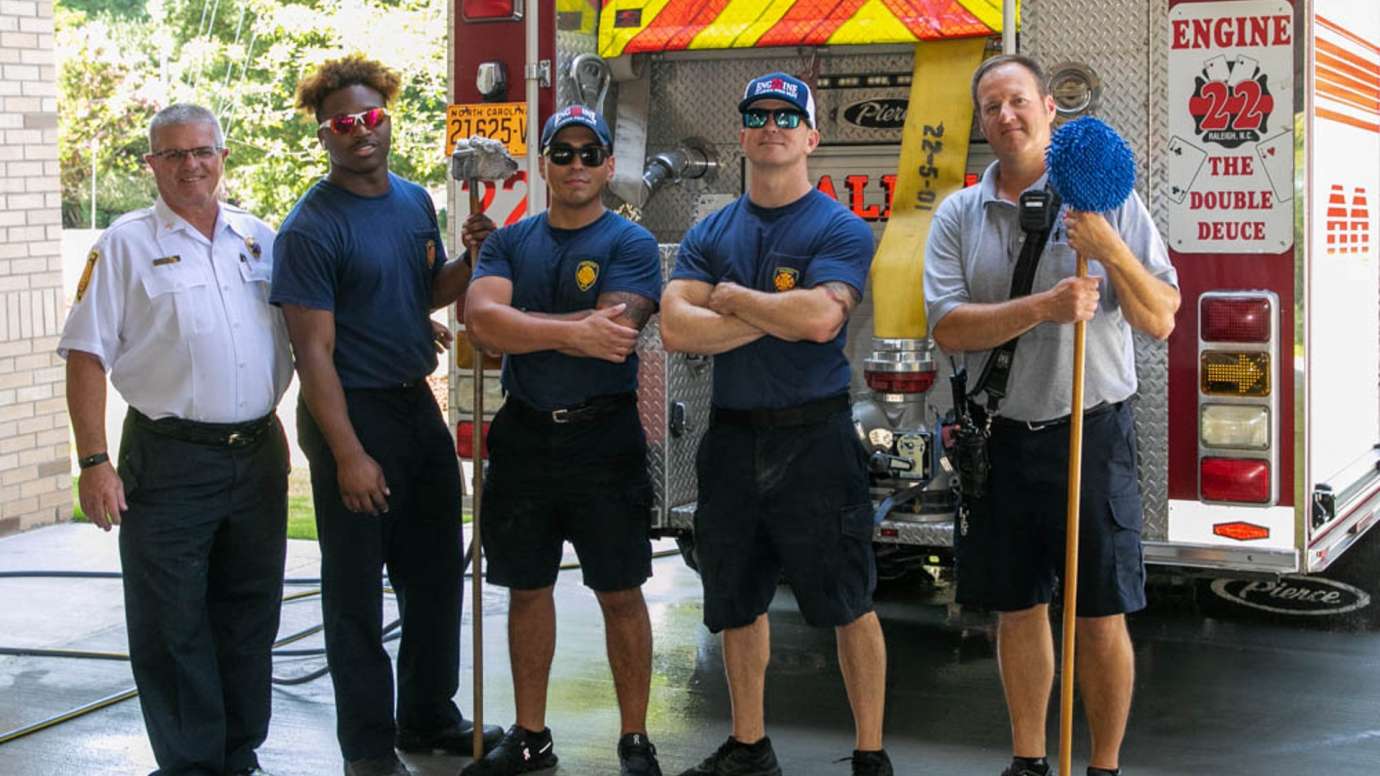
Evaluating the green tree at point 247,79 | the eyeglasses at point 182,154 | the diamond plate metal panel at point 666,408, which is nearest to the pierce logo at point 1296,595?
the diamond plate metal panel at point 666,408

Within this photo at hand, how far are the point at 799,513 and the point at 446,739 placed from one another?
4.77 feet

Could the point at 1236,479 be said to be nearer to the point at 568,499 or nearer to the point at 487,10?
the point at 568,499

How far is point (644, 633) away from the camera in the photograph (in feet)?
16.6

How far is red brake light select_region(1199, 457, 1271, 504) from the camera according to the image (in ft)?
16.8

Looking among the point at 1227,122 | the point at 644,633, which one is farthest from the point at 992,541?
the point at 1227,122

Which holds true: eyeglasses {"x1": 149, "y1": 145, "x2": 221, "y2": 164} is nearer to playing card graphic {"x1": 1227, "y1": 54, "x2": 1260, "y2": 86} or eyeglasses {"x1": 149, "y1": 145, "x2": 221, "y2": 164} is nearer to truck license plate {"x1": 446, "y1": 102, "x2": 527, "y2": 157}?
truck license plate {"x1": 446, "y1": 102, "x2": 527, "y2": 157}

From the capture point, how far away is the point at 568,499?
4.99 metres

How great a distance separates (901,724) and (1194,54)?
2244 millimetres

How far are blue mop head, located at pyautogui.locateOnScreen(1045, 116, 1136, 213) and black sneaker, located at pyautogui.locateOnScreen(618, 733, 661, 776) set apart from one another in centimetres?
200

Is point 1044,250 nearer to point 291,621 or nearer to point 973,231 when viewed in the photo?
point 973,231

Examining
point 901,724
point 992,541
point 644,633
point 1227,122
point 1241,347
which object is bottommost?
point 901,724

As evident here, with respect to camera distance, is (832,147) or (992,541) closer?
(992,541)

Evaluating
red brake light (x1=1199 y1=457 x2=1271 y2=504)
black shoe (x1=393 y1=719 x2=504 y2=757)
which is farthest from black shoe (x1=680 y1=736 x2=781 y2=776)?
red brake light (x1=1199 y1=457 x2=1271 y2=504)

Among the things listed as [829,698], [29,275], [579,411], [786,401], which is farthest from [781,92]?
[29,275]
